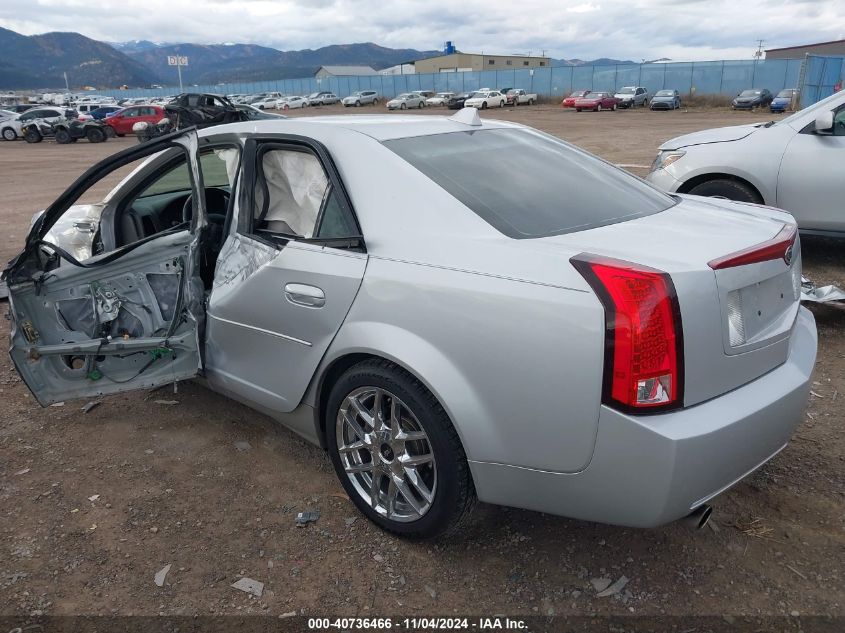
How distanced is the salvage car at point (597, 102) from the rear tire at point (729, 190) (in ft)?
125

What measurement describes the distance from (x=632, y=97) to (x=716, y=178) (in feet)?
135

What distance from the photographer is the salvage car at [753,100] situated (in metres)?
37.8

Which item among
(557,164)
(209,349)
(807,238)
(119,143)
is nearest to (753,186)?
(807,238)

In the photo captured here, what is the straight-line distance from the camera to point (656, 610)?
225 cm

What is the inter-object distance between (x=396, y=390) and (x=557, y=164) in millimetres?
1395

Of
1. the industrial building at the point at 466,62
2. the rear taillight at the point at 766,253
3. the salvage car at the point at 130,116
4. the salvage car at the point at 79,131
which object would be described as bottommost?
the salvage car at the point at 79,131

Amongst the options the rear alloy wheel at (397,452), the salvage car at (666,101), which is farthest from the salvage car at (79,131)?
the rear alloy wheel at (397,452)

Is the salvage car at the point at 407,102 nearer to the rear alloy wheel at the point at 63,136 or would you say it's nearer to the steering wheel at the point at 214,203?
the rear alloy wheel at the point at 63,136

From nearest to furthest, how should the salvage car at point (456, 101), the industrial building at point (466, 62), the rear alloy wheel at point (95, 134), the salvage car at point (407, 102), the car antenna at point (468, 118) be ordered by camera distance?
the car antenna at point (468, 118), the rear alloy wheel at point (95, 134), the salvage car at point (456, 101), the salvage car at point (407, 102), the industrial building at point (466, 62)

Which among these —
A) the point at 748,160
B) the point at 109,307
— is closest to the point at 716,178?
the point at 748,160

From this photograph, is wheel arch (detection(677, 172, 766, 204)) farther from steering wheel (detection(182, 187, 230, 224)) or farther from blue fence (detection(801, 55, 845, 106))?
blue fence (detection(801, 55, 845, 106))

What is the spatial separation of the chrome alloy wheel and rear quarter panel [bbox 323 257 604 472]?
26cm

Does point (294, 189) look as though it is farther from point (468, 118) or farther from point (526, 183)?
Answer: point (526, 183)

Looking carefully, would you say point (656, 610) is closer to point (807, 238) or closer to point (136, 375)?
point (136, 375)
